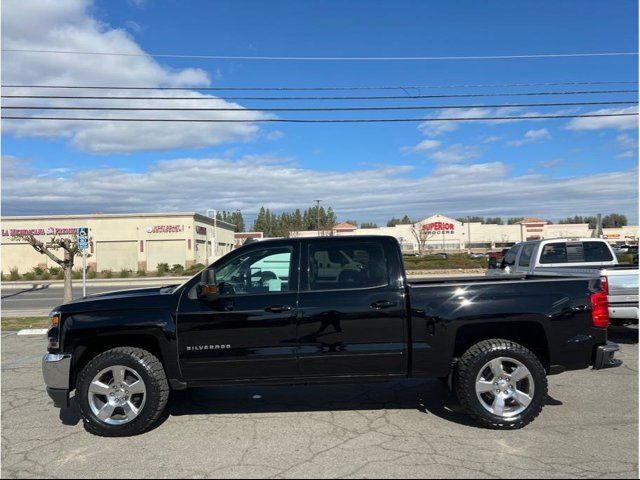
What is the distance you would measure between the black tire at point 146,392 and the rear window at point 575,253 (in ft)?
29.5

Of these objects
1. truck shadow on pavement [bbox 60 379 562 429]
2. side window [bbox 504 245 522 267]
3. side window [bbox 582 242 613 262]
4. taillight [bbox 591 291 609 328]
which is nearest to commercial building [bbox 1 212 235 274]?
side window [bbox 504 245 522 267]

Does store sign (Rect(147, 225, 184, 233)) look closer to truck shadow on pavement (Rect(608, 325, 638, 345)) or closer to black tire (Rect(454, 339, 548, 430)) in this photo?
truck shadow on pavement (Rect(608, 325, 638, 345))

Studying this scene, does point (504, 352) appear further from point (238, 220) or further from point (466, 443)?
point (238, 220)

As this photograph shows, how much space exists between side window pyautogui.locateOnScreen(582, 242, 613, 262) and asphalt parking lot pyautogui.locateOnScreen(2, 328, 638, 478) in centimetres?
536

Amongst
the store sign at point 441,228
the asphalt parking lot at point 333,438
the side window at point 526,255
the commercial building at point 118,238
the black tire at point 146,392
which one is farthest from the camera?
the store sign at point 441,228

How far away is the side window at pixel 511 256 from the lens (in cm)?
1239

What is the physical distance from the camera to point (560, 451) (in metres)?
4.29

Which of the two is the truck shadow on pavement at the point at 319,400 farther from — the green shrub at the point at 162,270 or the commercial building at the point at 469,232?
the commercial building at the point at 469,232

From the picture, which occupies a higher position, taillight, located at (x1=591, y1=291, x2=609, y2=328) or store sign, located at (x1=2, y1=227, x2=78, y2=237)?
store sign, located at (x1=2, y1=227, x2=78, y2=237)

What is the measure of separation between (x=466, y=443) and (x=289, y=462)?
1598 mm

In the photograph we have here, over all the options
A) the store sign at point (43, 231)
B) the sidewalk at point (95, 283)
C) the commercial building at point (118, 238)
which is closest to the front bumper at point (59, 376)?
the sidewalk at point (95, 283)

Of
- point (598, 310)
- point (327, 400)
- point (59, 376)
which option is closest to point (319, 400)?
point (327, 400)

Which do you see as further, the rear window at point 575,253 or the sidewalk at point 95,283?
the sidewalk at point 95,283

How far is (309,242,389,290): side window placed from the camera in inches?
199
